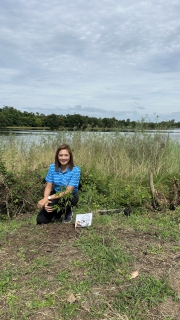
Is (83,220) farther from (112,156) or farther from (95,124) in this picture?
(95,124)

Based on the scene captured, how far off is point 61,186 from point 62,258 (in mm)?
1257

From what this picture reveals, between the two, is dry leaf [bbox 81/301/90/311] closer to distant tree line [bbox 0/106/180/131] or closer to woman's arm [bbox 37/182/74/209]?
woman's arm [bbox 37/182/74/209]

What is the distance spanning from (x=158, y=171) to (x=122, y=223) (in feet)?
12.0

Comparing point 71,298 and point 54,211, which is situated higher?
point 54,211

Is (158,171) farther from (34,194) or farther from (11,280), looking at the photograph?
(11,280)

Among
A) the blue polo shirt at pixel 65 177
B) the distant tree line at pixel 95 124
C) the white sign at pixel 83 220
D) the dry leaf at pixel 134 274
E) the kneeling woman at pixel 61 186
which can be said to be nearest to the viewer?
the dry leaf at pixel 134 274

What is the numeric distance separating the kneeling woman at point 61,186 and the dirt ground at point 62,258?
1.15 ft

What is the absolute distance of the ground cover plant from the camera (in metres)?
2.04

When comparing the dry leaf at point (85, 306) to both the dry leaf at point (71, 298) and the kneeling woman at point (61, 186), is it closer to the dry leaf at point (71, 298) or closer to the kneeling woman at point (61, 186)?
the dry leaf at point (71, 298)

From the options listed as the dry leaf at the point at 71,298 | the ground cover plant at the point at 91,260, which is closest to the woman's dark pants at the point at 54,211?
the ground cover plant at the point at 91,260

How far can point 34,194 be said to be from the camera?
505 centimetres

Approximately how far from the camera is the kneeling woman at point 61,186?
376 cm

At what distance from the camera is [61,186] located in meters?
3.77

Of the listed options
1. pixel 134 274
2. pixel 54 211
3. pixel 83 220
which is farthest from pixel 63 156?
pixel 134 274
